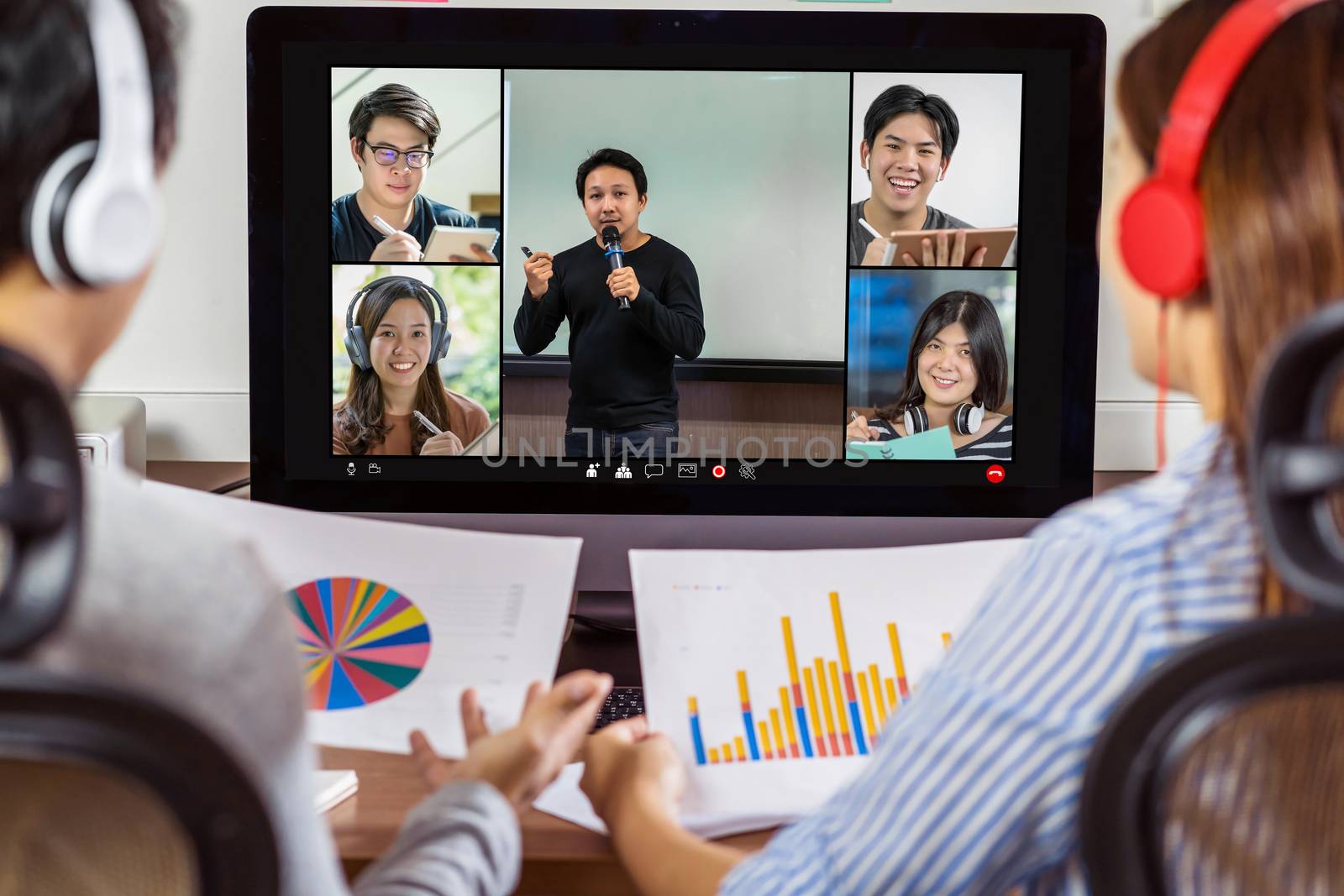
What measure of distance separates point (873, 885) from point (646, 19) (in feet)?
2.31

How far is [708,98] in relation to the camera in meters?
0.88

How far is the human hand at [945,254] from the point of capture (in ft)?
2.94

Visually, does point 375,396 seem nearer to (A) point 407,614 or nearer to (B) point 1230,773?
(A) point 407,614

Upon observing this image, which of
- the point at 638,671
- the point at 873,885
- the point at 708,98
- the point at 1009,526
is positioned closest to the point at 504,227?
the point at 708,98

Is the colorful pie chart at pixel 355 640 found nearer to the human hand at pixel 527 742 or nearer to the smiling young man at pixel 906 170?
the human hand at pixel 527 742

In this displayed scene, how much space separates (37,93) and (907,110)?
27.4 inches

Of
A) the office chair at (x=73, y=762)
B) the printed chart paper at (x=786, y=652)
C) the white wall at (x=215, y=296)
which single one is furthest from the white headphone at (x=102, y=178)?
the white wall at (x=215, y=296)

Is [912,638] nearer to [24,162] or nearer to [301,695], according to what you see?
[301,695]

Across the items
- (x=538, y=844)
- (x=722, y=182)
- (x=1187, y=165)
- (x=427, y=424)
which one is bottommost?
(x=538, y=844)

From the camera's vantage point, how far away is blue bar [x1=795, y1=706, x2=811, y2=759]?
2.28 ft

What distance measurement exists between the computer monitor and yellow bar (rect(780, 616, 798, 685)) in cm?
14

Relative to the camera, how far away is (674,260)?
896 mm

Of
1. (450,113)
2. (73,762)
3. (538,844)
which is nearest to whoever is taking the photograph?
(73,762)

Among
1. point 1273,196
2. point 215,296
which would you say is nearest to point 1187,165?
point 1273,196
